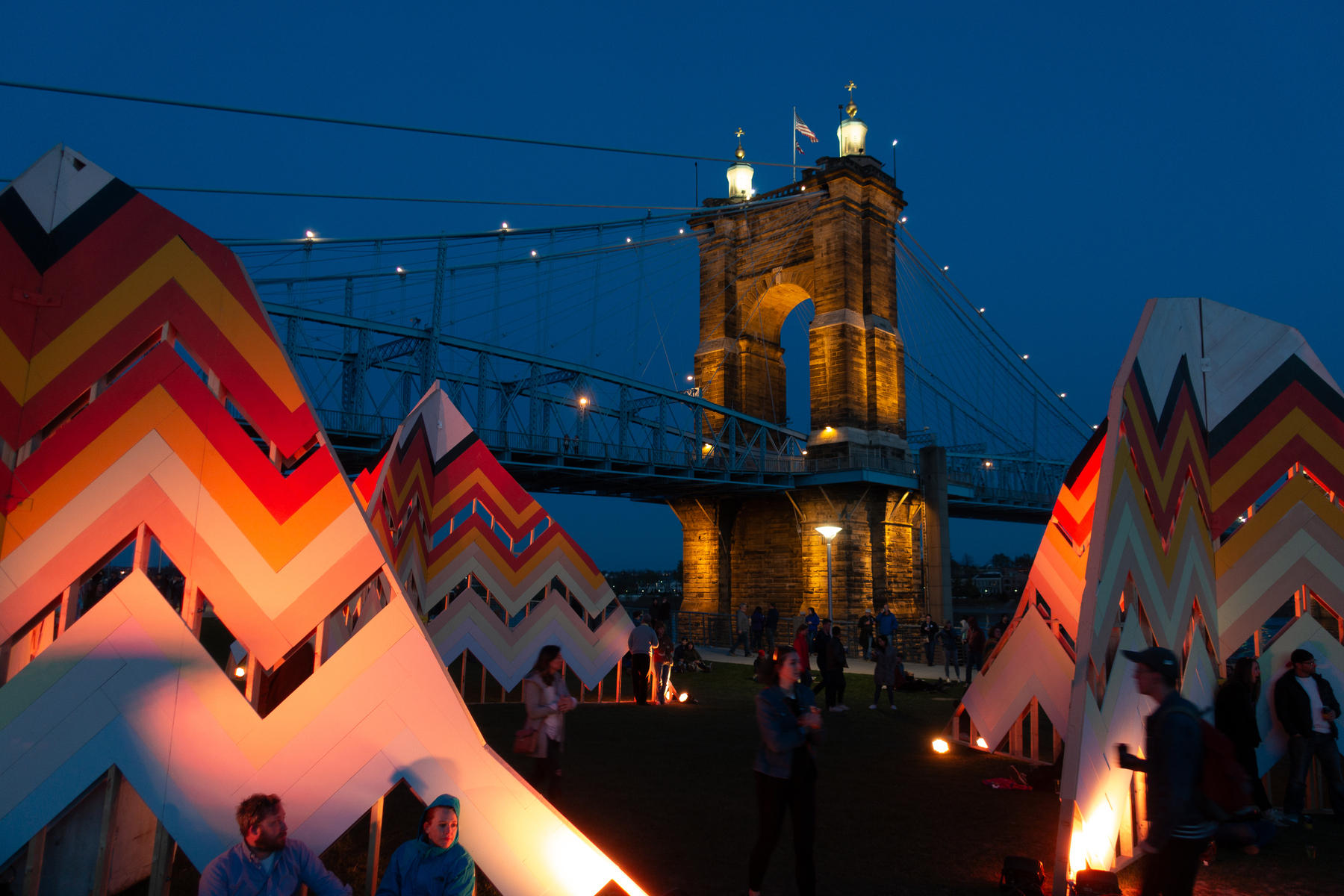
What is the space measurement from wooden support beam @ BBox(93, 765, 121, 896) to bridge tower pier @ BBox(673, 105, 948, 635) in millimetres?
23516

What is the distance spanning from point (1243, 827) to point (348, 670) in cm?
471

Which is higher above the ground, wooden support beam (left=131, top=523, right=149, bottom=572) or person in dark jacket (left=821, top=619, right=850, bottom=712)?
wooden support beam (left=131, top=523, right=149, bottom=572)

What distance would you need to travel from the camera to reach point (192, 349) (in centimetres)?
480

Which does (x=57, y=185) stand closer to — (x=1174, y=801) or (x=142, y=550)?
(x=142, y=550)

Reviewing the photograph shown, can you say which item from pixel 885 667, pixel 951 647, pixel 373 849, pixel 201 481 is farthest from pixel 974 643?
pixel 201 481

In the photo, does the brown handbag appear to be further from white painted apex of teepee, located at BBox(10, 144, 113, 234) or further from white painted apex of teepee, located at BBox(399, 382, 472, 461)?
white painted apex of teepee, located at BBox(399, 382, 472, 461)

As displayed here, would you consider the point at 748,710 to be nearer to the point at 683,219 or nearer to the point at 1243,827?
the point at 1243,827

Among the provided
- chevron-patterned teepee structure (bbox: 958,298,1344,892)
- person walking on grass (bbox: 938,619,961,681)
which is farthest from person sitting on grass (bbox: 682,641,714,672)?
chevron-patterned teepee structure (bbox: 958,298,1344,892)

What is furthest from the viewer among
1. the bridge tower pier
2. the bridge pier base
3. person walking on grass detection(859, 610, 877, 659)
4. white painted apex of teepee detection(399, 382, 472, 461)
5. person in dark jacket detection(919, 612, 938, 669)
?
the bridge tower pier

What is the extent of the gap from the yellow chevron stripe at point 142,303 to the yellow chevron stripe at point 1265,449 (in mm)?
8261

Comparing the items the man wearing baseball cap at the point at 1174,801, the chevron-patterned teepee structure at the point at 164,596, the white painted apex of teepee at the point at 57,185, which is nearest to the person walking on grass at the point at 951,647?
the man wearing baseball cap at the point at 1174,801

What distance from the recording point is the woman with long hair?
20.1 ft

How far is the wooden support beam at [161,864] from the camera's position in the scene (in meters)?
4.36

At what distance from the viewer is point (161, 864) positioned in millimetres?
4418
